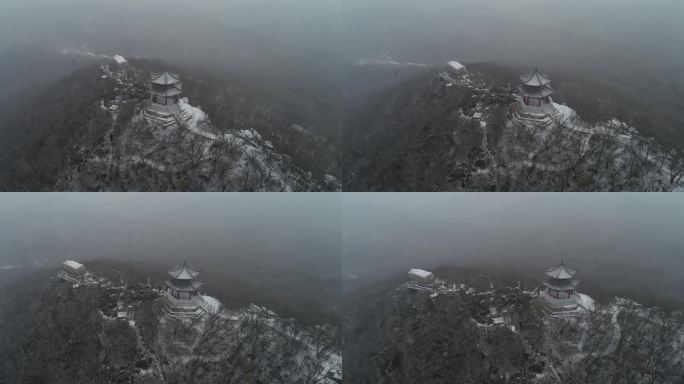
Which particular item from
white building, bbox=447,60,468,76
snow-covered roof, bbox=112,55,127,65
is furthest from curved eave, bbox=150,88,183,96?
white building, bbox=447,60,468,76

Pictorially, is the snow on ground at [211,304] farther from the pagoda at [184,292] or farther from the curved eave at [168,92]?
the curved eave at [168,92]

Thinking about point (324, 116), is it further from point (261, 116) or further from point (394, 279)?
point (394, 279)

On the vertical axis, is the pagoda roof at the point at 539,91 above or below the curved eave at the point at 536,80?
below

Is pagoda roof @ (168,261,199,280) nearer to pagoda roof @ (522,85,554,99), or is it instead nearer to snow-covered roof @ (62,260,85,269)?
snow-covered roof @ (62,260,85,269)

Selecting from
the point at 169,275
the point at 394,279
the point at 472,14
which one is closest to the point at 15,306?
the point at 169,275

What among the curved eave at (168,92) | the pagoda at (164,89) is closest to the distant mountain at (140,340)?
the pagoda at (164,89)
